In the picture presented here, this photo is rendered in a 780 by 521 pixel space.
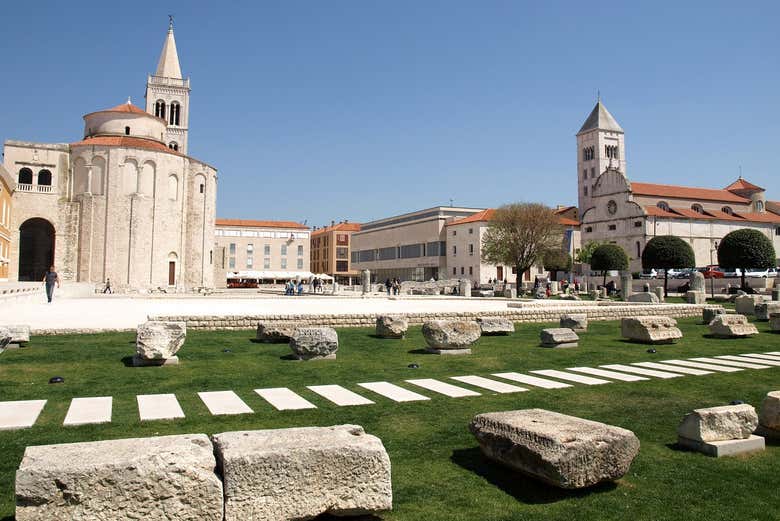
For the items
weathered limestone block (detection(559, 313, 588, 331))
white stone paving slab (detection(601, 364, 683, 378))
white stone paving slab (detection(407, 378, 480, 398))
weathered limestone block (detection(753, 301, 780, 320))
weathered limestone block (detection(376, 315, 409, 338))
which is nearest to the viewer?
white stone paving slab (detection(407, 378, 480, 398))

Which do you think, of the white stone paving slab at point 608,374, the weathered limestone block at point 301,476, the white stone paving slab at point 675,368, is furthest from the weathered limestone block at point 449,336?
the weathered limestone block at point 301,476

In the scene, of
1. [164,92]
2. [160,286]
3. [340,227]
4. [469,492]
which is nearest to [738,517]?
[469,492]

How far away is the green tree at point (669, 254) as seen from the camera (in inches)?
1815

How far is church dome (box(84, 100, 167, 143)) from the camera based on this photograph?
52.8 m

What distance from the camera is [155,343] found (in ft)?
31.0

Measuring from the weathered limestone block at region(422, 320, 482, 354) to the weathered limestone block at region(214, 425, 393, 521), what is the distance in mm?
8074

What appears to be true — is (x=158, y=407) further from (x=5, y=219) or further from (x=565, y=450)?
(x=5, y=219)

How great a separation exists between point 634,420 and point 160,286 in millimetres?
47238

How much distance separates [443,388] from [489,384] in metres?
0.78

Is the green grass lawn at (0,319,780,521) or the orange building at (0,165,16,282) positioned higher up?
the orange building at (0,165,16,282)

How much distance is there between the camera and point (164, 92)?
224 ft

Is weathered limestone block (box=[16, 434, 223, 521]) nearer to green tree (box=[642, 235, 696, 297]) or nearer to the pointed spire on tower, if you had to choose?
green tree (box=[642, 235, 696, 297])

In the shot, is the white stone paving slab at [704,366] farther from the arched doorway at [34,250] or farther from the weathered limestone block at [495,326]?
the arched doorway at [34,250]

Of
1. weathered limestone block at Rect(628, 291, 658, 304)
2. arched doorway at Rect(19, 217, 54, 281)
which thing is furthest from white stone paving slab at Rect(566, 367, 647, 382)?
arched doorway at Rect(19, 217, 54, 281)
